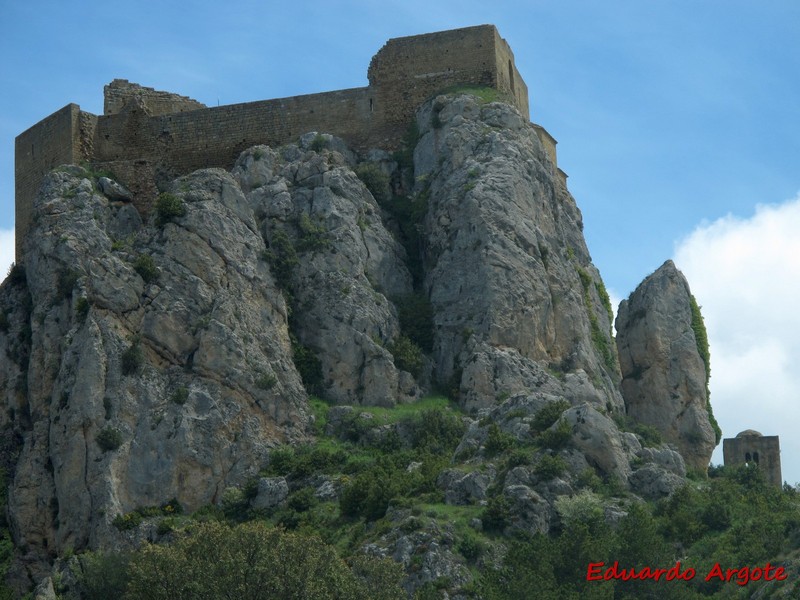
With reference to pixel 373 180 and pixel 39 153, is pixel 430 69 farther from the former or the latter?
pixel 39 153

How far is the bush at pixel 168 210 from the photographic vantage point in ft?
230

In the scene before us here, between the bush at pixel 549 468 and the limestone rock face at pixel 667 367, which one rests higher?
the limestone rock face at pixel 667 367

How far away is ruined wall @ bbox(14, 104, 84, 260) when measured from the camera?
77.8 metres

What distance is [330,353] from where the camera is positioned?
69812 mm

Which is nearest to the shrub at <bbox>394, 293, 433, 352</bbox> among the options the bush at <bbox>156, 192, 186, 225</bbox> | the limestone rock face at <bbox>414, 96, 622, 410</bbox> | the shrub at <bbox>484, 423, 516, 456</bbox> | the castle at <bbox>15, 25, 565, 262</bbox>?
the limestone rock face at <bbox>414, 96, 622, 410</bbox>

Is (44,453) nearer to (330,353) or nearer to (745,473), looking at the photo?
(330,353)

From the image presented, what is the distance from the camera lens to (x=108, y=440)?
6425 cm

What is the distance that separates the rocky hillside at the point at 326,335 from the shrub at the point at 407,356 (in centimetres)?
7

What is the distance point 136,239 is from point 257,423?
8878 mm

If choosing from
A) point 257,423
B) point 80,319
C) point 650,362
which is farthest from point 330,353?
point 650,362

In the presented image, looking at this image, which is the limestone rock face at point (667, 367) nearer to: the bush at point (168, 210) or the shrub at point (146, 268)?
the bush at point (168, 210)

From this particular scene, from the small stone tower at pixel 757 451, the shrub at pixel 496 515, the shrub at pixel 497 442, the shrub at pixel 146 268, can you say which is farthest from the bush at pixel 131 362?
the small stone tower at pixel 757 451

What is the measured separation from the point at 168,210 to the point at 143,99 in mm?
11742

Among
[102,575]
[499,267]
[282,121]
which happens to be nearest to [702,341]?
[499,267]
